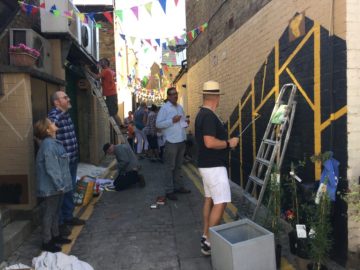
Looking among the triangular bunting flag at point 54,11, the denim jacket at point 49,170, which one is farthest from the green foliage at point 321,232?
the triangular bunting flag at point 54,11

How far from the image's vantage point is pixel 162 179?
8.92 metres

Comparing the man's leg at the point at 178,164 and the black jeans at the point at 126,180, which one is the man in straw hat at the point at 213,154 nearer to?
the man's leg at the point at 178,164

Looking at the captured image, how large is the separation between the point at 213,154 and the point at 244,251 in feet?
3.90

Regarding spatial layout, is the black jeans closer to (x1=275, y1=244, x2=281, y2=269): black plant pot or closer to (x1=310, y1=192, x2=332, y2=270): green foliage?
(x1=275, y1=244, x2=281, y2=269): black plant pot

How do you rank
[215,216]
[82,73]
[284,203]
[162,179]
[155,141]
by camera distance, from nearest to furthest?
[215,216], [284,203], [162,179], [82,73], [155,141]

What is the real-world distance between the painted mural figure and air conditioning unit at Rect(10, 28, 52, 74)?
6.37 feet

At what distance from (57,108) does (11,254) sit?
6.22 ft

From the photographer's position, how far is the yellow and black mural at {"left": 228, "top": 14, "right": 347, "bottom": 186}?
3.86 meters

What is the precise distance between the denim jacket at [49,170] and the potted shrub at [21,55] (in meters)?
1.41

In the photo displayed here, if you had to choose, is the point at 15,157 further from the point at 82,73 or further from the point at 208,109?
the point at 82,73

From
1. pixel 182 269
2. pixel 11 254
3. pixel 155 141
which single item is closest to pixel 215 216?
pixel 182 269

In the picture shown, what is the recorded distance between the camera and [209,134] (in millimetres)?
4180

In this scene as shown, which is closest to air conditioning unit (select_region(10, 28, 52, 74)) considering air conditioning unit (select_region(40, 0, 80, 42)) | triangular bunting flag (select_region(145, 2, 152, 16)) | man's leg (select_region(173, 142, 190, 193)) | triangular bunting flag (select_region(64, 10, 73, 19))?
air conditioning unit (select_region(40, 0, 80, 42))

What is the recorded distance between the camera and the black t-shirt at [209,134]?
4195 millimetres
